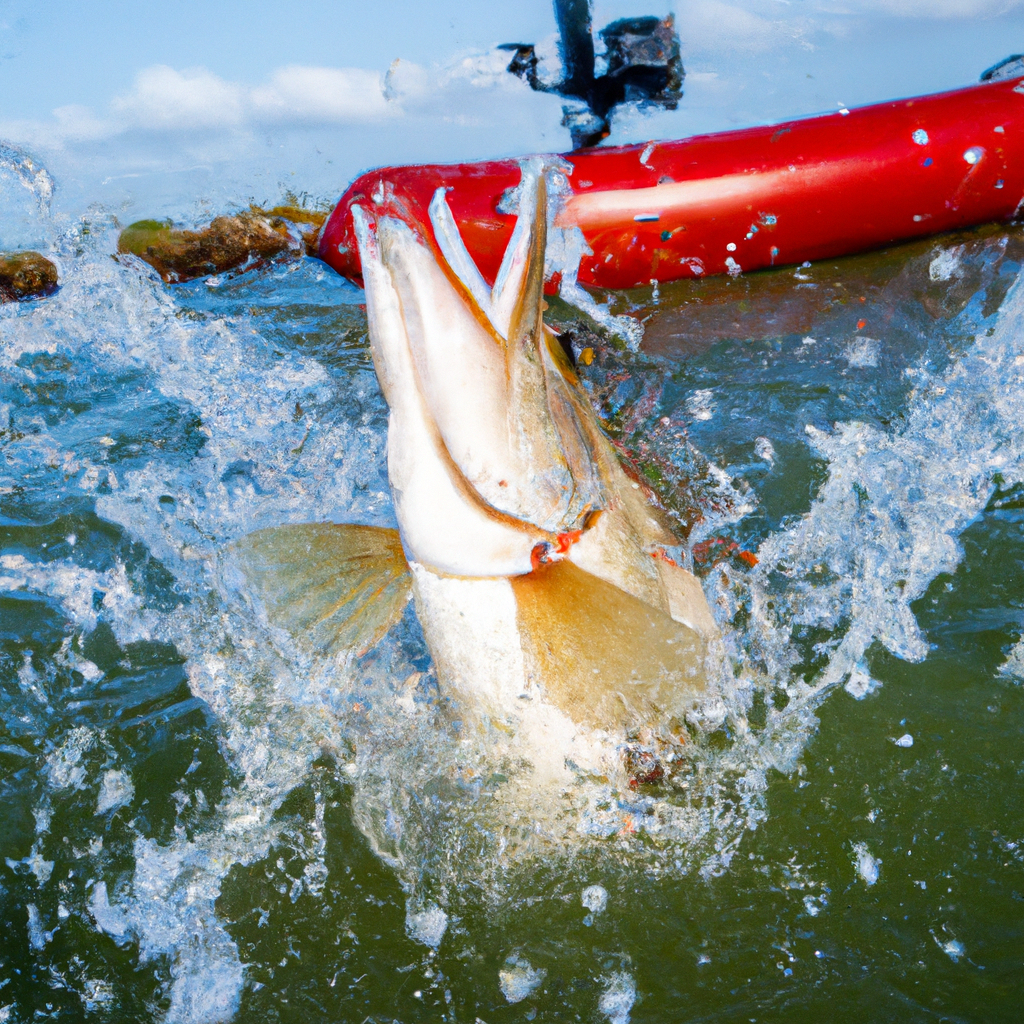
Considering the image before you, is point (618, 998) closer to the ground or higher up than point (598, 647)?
closer to the ground

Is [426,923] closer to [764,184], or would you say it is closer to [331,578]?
[331,578]

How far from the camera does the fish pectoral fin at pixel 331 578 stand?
6.28 ft

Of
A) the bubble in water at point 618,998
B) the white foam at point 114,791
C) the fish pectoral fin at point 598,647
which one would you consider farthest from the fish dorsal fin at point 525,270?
the white foam at point 114,791

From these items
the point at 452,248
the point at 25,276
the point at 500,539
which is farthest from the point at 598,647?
the point at 25,276

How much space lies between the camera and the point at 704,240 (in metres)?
Result: 3.62

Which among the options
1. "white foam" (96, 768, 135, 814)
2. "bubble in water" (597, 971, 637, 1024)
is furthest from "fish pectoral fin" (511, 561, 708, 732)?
"white foam" (96, 768, 135, 814)

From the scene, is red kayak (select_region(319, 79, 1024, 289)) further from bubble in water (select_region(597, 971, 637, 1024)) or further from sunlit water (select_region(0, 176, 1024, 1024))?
bubble in water (select_region(597, 971, 637, 1024))

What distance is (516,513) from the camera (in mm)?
1638

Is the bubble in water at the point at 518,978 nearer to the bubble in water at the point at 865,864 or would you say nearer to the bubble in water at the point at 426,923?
the bubble in water at the point at 426,923

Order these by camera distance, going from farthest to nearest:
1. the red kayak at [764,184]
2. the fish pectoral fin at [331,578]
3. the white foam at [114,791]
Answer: the red kayak at [764,184]
the white foam at [114,791]
the fish pectoral fin at [331,578]

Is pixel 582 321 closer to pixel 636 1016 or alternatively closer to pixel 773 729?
pixel 773 729

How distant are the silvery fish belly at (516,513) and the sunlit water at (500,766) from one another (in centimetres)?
25

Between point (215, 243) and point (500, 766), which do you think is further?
point (215, 243)

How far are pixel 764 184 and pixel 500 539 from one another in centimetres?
269
